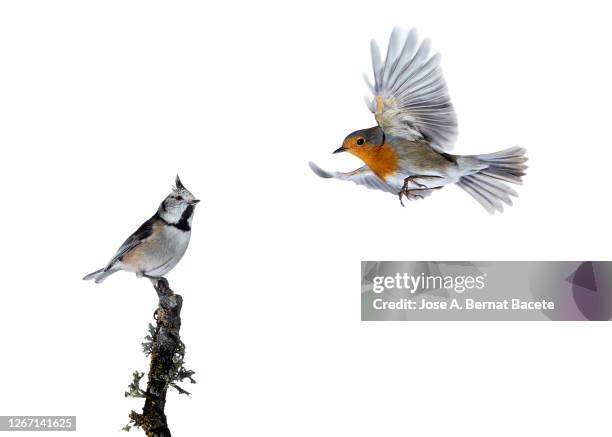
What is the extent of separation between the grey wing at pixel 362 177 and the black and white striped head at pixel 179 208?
67 centimetres

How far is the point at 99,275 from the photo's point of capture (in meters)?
3.38

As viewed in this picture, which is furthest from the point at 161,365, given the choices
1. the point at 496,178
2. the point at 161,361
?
the point at 496,178

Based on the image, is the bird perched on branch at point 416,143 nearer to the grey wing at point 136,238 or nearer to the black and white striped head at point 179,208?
the black and white striped head at point 179,208

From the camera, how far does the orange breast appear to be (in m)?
3.53

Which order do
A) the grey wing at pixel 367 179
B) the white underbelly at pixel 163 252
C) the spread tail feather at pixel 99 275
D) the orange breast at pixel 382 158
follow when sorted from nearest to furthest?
1. the white underbelly at pixel 163 252
2. the spread tail feather at pixel 99 275
3. the orange breast at pixel 382 158
4. the grey wing at pixel 367 179

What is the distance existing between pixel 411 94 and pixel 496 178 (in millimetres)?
528

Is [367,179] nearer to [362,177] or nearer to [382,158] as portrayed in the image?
[362,177]

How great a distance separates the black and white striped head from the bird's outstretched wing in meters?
0.80

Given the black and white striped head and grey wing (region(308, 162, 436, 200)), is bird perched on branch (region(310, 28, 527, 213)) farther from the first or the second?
the black and white striped head

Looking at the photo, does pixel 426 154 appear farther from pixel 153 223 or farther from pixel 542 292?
pixel 153 223

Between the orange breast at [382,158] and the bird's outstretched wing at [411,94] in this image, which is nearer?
the bird's outstretched wing at [411,94]

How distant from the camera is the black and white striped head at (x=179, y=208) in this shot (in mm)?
3293

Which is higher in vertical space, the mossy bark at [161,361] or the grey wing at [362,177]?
the grey wing at [362,177]

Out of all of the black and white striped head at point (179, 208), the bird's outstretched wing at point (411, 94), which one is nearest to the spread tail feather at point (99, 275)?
the black and white striped head at point (179, 208)
